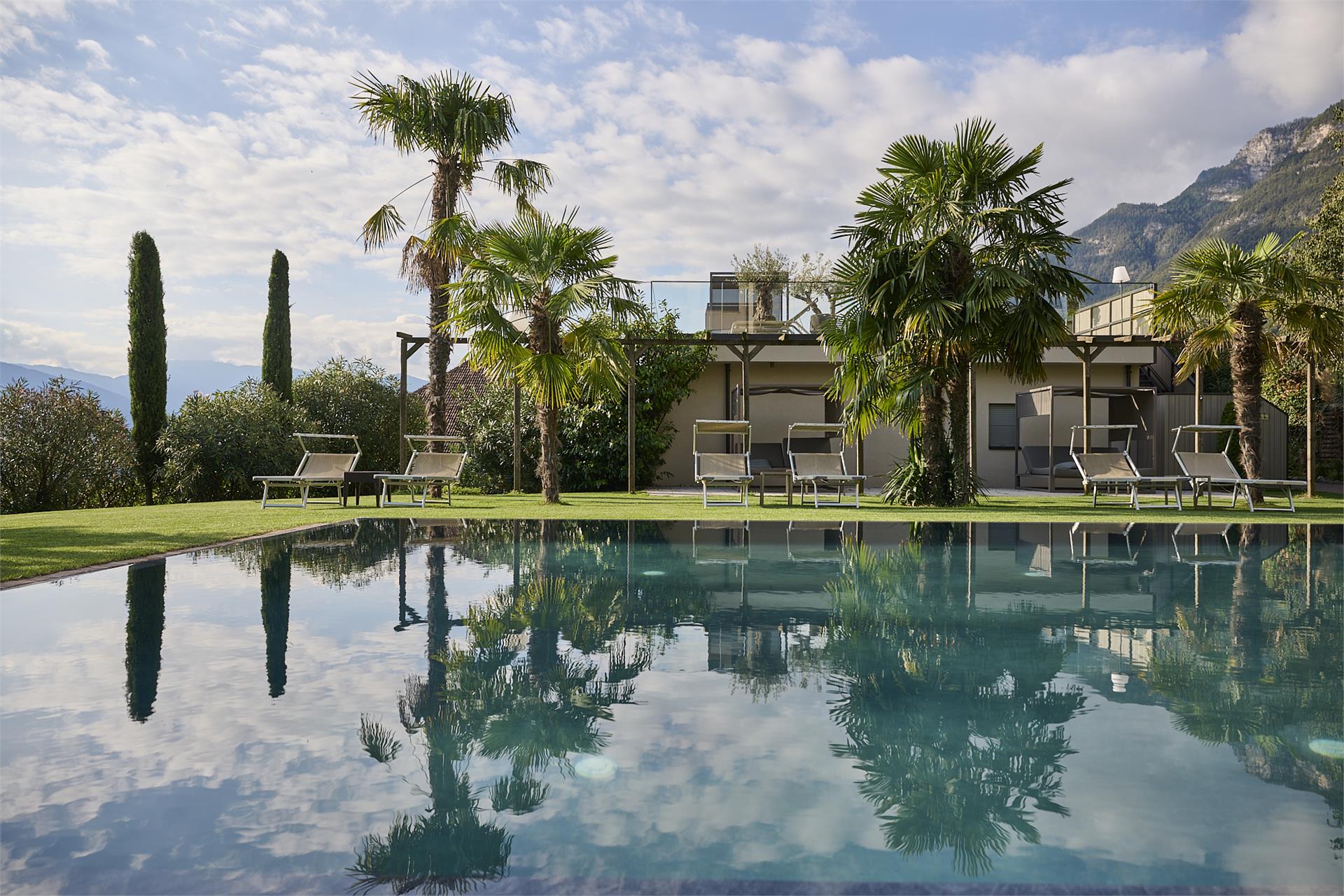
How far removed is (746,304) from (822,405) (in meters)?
2.79

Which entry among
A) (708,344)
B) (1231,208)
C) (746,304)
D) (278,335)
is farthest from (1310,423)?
(1231,208)

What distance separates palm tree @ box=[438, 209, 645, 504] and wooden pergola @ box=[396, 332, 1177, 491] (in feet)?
5.72

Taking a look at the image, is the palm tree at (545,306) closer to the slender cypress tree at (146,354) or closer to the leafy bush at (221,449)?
the leafy bush at (221,449)

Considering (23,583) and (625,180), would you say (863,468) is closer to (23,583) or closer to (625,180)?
(625,180)

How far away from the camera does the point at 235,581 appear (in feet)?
16.7

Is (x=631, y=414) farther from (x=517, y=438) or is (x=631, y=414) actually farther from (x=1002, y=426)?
(x=1002, y=426)

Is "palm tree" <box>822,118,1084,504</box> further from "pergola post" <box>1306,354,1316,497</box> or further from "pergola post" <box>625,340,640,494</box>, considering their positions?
"pergola post" <box>1306,354,1316,497</box>

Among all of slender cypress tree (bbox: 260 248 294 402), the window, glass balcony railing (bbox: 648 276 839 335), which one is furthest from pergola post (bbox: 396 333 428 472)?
the window

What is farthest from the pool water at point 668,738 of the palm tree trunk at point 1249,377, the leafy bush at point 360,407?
the leafy bush at point 360,407

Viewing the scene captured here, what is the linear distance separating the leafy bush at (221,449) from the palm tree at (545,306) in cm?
594

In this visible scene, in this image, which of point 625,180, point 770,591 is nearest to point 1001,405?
point 625,180

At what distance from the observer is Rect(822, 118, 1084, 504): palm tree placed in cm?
1080

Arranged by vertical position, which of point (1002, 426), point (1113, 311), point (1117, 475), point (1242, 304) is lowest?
point (1117, 475)

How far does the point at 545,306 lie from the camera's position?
11461mm
